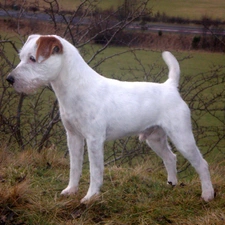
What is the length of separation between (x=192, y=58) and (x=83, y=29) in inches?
74.4

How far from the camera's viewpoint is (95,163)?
473cm

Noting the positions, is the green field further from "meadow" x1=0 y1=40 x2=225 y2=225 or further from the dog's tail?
the dog's tail

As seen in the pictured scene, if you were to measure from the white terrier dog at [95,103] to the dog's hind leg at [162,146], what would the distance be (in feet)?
0.30

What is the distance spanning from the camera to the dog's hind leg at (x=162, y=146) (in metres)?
5.41

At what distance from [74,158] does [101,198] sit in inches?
20.2

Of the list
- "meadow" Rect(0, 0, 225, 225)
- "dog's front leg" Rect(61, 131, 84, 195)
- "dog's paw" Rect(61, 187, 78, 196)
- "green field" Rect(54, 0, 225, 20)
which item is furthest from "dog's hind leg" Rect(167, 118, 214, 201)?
"green field" Rect(54, 0, 225, 20)

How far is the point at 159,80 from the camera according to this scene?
828cm

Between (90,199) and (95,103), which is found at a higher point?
(95,103)

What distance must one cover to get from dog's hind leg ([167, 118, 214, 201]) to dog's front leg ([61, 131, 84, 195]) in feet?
3.10

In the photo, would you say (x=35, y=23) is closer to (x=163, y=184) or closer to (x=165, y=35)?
(x=165, y=35)

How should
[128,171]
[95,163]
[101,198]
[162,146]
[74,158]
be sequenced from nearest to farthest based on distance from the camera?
[95,163] → [101,198] → [74,158] → [162,146] → [128,171]

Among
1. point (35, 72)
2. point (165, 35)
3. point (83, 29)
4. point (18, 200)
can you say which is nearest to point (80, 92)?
point (35, 72)

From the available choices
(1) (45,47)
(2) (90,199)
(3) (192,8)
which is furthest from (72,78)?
(3) (192,8)

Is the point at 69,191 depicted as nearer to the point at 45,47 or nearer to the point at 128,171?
the point at 128,171
